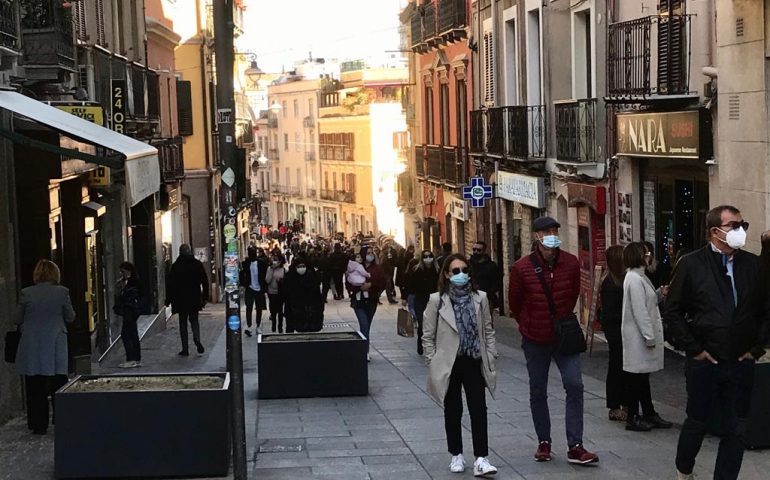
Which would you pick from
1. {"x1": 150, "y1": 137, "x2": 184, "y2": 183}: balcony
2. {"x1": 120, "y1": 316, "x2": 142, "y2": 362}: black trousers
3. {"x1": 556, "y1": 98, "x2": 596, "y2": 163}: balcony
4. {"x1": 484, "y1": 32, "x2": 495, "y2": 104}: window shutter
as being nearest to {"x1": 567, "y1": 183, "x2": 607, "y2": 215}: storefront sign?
{"x1": 556, "y1": 98, "x2": 596, "y2": 163}: balcony

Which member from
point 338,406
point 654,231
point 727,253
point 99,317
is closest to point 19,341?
point 338,406

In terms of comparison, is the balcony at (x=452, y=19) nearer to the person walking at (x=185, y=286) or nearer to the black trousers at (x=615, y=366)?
the person walking at (x=185, y=286)

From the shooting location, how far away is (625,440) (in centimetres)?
1145

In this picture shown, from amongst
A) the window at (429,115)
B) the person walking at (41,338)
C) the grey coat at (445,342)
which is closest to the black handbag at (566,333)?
the grey coat at (445,342)

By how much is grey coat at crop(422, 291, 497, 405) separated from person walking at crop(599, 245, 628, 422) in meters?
2.49

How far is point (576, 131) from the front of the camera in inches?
940

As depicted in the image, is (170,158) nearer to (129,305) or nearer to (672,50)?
(129,305)

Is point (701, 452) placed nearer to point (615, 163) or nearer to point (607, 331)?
point (607, 331)

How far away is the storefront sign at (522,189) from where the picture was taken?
27562 millimetres

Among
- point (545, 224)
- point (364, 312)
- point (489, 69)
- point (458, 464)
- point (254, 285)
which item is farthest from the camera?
point (489, 69)

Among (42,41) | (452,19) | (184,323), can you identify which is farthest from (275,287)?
(452,19)

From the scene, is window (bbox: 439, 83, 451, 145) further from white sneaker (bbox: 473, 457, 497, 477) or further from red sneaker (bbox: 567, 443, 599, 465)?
white sneaker (bbox: 473, 457, 497, 477)

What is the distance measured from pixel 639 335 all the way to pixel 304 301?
28.0ft

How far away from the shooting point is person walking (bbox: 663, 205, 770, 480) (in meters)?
8.35
